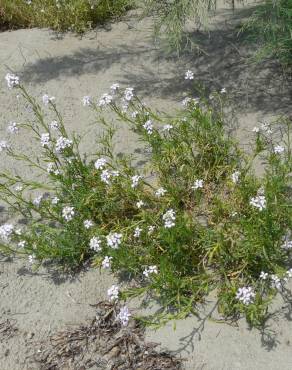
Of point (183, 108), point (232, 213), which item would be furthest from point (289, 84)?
point (232, 213)

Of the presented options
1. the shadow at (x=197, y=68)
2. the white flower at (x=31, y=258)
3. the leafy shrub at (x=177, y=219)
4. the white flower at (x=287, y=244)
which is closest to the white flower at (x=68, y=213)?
the leafy shrub at (x=177, y=219)

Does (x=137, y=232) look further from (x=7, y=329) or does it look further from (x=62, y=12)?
(x=62, y=12)

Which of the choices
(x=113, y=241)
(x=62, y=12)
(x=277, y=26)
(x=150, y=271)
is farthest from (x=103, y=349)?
(x=62, y=12)

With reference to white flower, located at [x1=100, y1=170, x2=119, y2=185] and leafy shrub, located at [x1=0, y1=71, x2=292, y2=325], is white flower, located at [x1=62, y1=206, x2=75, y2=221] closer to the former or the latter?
leafy shrub, located at [x1=0, y1=71, x2=292, y2=325]

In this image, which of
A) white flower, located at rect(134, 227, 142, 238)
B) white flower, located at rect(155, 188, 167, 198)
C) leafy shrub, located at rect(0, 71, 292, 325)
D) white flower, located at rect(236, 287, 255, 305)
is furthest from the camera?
white flower, located at rect(155, 188, 167, 198)

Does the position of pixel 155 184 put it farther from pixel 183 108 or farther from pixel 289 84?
pixel 289 84

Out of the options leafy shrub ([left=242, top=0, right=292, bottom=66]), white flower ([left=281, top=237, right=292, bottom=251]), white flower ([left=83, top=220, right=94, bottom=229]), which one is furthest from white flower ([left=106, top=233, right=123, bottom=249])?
leafy shrub ([left=242, top=0, right=292, bottom=66])

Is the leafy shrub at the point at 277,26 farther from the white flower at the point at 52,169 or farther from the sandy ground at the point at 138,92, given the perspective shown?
the white flower at the point at 52,169
